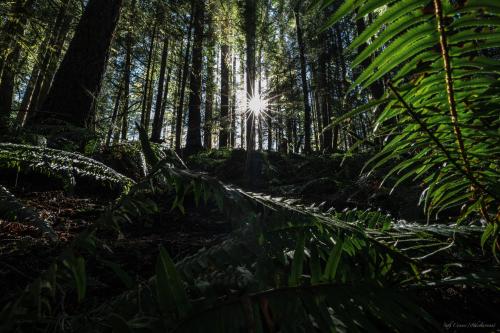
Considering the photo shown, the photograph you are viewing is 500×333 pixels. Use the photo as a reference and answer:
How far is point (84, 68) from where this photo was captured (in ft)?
13.7

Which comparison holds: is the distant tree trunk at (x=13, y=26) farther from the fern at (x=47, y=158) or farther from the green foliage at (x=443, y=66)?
the green foliage at (x=443, y=66)

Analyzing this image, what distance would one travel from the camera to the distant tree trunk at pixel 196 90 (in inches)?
353

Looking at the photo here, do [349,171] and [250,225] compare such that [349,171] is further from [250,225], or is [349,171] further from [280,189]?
[250,225]

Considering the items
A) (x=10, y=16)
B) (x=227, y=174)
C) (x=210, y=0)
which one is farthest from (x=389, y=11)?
(x=210, y=0)

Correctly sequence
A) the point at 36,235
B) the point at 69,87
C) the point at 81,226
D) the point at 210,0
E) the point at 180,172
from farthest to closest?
the point at 210,0
the point at 69,87
the point at 81,226
the point at 36,235
the point at 180,172

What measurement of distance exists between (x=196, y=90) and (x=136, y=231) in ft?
28.8

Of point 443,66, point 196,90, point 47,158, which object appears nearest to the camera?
point 443,66

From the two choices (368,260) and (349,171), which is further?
(349,171)

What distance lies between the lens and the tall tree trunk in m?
4.02

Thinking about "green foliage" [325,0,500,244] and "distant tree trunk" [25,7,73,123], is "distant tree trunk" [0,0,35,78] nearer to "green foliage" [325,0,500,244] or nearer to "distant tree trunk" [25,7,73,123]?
"distant tree trunk" [25,7,73,123]

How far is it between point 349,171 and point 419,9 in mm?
5873

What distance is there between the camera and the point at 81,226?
2.44 metres

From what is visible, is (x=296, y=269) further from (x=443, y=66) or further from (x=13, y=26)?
(x=13, y=26)

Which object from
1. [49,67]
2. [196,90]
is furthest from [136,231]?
[196,90]
